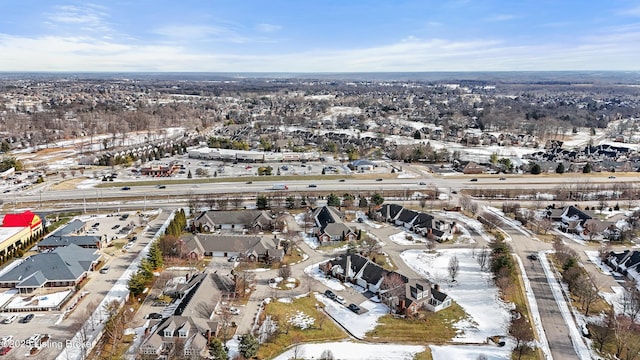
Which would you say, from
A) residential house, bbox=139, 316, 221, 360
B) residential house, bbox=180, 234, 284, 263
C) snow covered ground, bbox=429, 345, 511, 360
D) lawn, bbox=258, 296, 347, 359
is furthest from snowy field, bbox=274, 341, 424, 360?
residential house, bbox=180, 234, 284, 263

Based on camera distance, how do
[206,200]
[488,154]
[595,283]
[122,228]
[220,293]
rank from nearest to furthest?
[220,293] < [595,283] < [122,228] < [206,200] < [488,154]

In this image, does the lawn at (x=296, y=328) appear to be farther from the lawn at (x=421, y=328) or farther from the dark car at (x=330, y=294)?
the lawn at (x=421, y=328)

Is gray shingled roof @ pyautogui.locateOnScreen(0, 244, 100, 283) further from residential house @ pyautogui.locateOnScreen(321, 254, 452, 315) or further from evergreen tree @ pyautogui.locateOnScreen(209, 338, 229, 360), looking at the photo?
residential house @ pyautogui.locateOnScreen(321, 254, 452, 315)

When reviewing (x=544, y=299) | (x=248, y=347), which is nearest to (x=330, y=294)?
(x=248, y=347)

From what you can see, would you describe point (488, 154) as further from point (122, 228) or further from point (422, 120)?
point (122, 228)

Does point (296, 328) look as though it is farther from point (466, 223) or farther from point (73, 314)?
point (466, 223)

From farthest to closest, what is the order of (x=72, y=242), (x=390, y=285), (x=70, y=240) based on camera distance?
(x=70, y=240) < (x=72, y=242) < (x=390, y=285)

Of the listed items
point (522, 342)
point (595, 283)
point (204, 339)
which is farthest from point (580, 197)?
point (204, 339)
